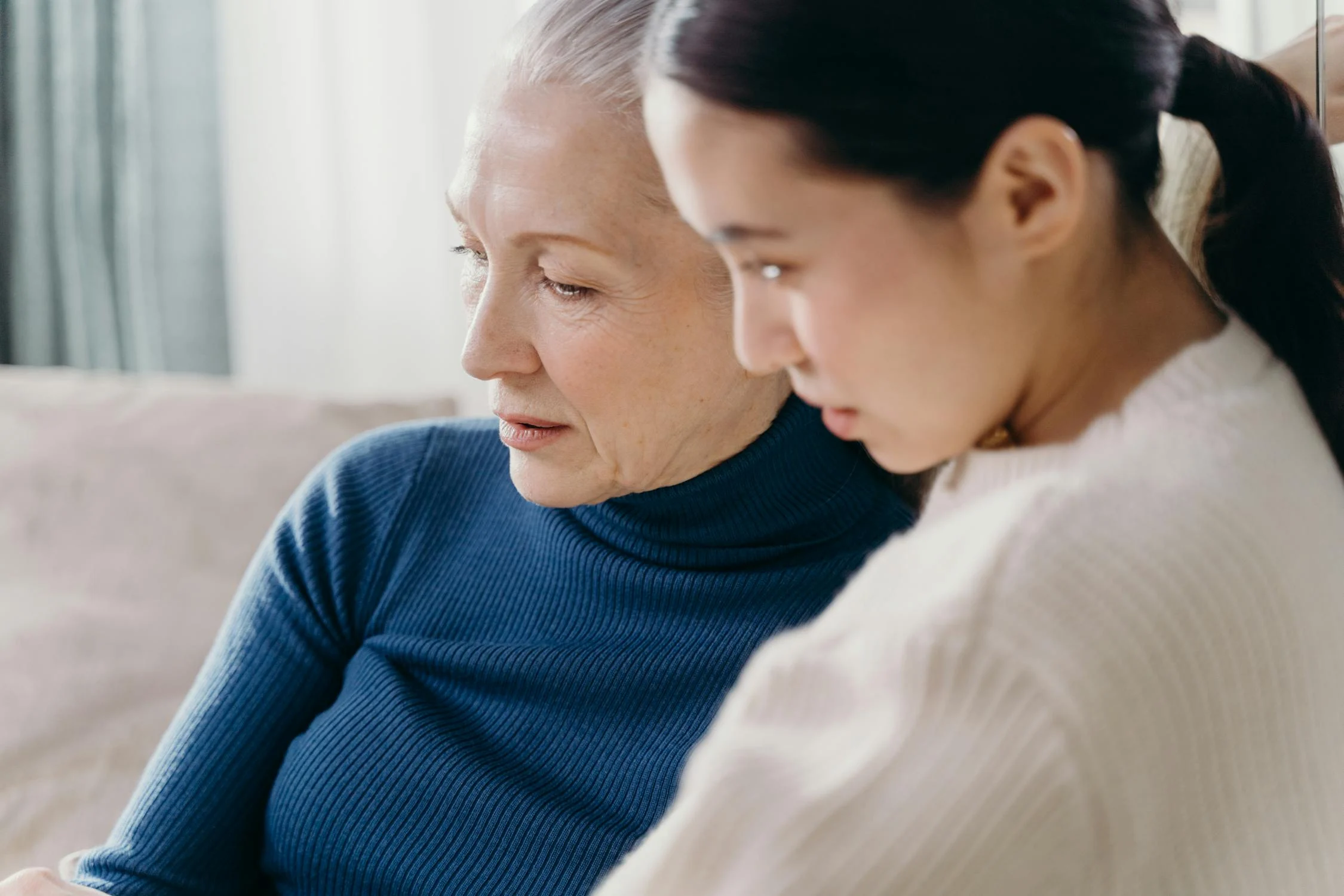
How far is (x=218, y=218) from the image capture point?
2.21 meters

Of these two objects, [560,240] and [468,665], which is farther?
[468,665]

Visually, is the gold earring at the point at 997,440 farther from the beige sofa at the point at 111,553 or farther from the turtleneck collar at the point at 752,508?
the beige sofa at the point at 111,553

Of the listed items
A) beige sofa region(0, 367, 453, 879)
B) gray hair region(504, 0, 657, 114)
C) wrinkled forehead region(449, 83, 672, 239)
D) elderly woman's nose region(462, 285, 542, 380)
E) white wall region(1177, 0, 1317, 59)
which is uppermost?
white wall region(1177, 0, 1317, 59)

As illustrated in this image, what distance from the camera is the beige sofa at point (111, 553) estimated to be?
1.30 metres

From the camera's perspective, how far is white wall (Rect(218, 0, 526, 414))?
2020mm

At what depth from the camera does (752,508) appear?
1113mm

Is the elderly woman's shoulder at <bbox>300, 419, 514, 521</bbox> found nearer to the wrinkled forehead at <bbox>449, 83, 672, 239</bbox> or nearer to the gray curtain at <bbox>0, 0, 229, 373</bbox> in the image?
the wrinkled forehead at <bbox>449, 83, 672, 239</bbox>

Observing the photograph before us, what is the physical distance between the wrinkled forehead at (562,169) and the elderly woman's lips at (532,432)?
6.3 inches

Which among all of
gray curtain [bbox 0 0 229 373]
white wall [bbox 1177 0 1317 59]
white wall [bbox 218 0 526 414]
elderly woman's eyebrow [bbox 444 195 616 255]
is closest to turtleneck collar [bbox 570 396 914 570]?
elderly woman's eyebrow [bbox 444 195 616 255]

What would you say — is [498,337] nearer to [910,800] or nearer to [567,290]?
[567,290]

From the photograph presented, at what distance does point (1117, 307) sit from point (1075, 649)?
0.54 feet

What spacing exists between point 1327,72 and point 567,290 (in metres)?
0.52

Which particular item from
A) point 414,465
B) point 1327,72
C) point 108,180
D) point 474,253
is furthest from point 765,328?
point 108,180

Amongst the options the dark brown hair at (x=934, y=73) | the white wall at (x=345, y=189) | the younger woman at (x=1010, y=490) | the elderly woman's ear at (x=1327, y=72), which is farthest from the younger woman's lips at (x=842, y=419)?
the white wall at (x=345, y=189)
